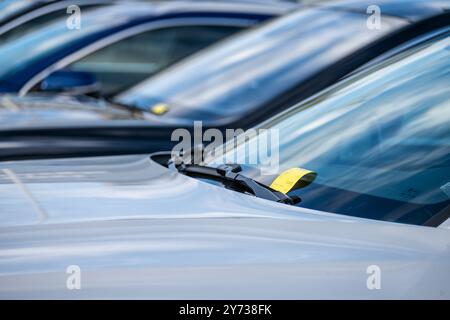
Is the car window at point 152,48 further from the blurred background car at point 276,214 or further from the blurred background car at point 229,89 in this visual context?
the blurred background car at point 276,214

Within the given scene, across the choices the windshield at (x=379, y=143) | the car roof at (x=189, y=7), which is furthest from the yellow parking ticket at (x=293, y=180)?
the car roof at (x=189, y=7)

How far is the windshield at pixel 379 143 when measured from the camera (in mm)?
2297

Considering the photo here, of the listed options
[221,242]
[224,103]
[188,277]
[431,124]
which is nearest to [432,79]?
[431,124]

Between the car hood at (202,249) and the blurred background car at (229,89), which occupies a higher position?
the blurred background car at (229,89)

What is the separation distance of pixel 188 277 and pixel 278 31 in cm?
319

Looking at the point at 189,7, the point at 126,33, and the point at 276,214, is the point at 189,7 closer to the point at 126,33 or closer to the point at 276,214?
the point at 126,33

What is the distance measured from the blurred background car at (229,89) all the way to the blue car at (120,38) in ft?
3.25

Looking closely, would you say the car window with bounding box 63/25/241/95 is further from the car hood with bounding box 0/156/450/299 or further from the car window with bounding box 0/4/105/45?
the car hood with bounding box 0/156/450/299

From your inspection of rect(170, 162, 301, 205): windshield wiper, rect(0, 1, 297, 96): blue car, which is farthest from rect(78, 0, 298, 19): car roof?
A: rect(170, 162, 301, 205): windshield wiper

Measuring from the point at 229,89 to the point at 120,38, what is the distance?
6.36 feet

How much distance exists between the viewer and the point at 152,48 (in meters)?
6.70

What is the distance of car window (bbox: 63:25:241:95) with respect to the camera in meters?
6.39

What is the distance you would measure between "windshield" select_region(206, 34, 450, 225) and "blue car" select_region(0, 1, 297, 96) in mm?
2883

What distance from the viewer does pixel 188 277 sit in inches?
73.4
